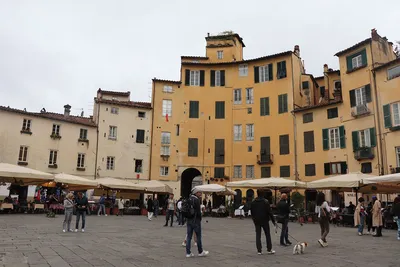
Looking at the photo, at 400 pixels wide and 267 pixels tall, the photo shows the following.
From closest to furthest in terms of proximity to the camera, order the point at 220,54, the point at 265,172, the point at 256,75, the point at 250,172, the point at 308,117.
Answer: the point at 308,117, the point at 265,172, the point at 250,172, the point at 256,75, the point at 220,54

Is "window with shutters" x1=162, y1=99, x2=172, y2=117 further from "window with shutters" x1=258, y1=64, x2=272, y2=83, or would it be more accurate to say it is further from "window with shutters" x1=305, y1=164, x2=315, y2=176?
"window with shutters" x1=305, y1=164, x2=315, y2=176

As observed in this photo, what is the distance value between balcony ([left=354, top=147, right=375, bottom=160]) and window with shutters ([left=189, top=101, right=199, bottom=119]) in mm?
17694

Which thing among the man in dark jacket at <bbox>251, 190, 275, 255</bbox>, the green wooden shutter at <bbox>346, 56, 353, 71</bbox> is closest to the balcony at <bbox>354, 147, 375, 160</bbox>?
the green wooden shutter at <bbox>346, 56, 353, 71</bbox>

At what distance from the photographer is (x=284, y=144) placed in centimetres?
3647

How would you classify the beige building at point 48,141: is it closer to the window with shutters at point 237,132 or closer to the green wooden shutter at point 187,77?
the green wooden shutter at point 187,77

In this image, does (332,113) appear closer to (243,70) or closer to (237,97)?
(237,97)

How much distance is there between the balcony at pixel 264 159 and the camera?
121 ft

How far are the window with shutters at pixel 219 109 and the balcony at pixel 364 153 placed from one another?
15.4 meters

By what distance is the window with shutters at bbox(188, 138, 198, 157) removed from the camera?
132 ft

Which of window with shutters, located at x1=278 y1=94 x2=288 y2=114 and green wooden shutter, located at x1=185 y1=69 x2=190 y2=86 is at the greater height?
green wooden shutter, located at x1=185 y1=69 x2=190 y2=86

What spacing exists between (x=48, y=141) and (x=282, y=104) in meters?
23.7

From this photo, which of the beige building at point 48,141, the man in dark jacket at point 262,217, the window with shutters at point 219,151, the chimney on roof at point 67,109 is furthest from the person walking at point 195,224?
the chimney on roof at point 67,109

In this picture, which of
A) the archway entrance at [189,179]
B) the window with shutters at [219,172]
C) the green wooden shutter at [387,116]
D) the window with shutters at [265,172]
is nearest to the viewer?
the green wooden shutter at [387,116]

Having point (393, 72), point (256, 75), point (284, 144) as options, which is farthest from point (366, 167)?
point (256, 75)
